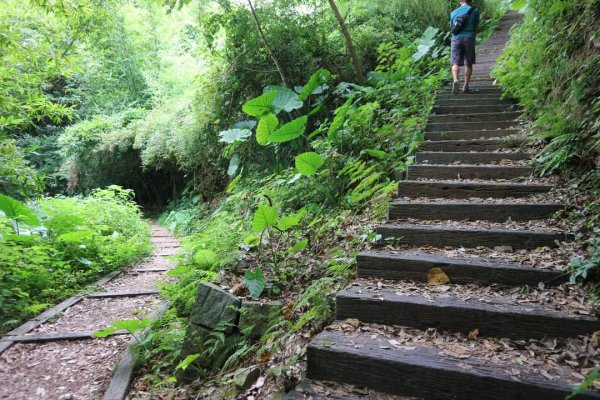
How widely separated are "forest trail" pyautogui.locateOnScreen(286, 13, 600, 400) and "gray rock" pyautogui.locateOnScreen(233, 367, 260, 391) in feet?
1.62

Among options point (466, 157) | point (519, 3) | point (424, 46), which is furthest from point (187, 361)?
point (424, 46)

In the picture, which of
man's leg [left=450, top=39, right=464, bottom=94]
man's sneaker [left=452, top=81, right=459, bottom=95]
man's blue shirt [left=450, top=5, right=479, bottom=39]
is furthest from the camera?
man's sneaker [left=452, top=81, right=459, bottom=95]

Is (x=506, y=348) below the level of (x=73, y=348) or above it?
above

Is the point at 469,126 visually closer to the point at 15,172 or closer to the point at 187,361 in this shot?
the point at 187,361

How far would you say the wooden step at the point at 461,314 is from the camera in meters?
1.99

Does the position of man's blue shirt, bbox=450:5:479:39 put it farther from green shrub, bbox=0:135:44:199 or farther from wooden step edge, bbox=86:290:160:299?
green shrub, bbox=0:135:44:199

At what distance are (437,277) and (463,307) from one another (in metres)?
0.43

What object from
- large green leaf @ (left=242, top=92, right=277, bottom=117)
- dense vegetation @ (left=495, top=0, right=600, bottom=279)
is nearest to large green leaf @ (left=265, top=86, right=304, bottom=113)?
large green leaf @ (left=242, top=92, right=277, bottom=117)

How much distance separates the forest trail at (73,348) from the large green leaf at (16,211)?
1263 millimetres

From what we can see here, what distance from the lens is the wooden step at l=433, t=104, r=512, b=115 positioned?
5398mm

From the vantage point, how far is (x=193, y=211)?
1005cm

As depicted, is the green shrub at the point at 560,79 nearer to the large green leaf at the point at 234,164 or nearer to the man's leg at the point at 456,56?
the man's leg at the point at 456,56

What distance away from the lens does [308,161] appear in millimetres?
4023

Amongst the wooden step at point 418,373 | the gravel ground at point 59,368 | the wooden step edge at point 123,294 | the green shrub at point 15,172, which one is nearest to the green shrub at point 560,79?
the wooden step at point 418,373
